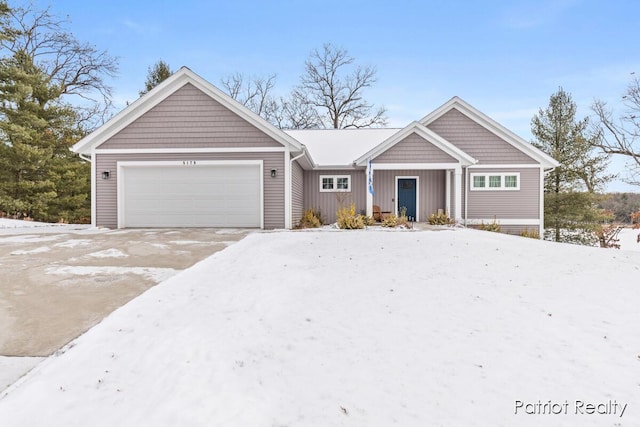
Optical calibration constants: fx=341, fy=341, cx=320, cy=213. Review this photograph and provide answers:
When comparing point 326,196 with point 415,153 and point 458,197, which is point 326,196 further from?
point 458,197

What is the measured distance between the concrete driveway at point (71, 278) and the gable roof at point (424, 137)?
673 centimetres

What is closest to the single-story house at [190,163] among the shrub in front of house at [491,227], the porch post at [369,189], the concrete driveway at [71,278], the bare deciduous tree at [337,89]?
the porch post at [369,189]

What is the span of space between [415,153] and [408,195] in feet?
7.74

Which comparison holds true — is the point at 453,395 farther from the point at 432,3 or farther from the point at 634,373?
the point at 432,3

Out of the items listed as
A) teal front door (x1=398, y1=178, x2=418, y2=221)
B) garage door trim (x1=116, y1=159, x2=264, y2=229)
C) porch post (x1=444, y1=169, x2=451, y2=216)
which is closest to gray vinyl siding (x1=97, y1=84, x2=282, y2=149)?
garage door trim (x1=116, y1=159, x2=264, y2=229)

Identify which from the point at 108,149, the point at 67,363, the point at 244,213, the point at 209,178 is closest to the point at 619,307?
the point at 67,363

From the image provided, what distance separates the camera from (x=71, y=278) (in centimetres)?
446

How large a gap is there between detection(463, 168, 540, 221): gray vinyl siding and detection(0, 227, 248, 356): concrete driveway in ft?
34.4

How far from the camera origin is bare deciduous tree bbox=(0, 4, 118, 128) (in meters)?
20.2

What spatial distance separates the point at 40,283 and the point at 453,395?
189 inches

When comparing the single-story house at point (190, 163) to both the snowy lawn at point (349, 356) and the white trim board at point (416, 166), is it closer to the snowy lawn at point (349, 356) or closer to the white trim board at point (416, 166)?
the white trim board at point (416, 166)

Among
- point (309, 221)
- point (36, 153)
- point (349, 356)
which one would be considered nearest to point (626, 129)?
point (309, 221)

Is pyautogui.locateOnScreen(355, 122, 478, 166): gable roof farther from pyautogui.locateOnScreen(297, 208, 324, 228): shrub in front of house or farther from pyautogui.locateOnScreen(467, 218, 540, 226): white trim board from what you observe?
pyautogui.locateOnScreen(467, 218, 540, 226): white trim board

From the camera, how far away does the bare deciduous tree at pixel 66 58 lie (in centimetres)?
2020
